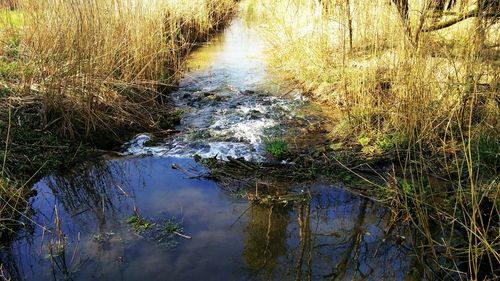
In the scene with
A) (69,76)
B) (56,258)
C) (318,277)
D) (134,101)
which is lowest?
(318,277)

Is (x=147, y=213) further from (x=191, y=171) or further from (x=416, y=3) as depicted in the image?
(x=416, y=3)

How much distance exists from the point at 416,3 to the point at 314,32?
1.95 m

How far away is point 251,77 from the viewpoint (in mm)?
6887

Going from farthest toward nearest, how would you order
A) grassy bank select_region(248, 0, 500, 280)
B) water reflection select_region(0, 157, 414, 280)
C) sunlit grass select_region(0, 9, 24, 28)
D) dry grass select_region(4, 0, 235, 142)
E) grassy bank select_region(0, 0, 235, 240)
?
sunlit grass select_region(0, 9, 24, 28)
dry grass select_region(4, 0, 235, 142)
grassy bank select_region(0, 0, 235, 240)
grassy bank select_region(248, 0, 500, 280)
water reflection select_region(0, 157, 414, 280)

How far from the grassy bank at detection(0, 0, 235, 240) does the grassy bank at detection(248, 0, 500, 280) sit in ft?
7.14

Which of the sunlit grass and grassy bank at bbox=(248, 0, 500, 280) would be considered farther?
the sunlit grass

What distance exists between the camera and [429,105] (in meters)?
3.63

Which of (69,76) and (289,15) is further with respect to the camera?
(289,15)

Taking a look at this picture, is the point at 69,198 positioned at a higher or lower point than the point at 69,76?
lower

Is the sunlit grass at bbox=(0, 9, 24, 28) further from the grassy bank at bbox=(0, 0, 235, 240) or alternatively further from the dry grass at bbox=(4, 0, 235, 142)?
the dry grass at bbox=(4, 0, 235, 142)

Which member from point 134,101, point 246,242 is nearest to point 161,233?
point 246,242

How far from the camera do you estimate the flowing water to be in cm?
253

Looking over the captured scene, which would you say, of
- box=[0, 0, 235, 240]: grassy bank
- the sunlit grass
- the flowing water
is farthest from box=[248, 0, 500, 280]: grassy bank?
the sunlit grass

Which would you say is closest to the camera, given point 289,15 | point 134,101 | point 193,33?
point 134,101
